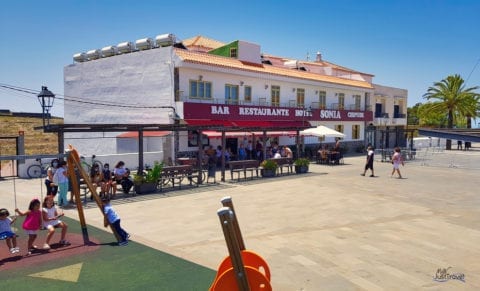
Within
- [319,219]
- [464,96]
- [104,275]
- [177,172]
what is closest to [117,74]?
[177,172]

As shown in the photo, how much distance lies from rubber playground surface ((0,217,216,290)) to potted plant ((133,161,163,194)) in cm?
613

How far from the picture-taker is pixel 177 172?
16.9 m

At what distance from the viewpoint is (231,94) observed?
1112 inches

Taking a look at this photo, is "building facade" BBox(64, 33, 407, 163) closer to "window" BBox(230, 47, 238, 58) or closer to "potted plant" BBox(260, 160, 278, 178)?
"window" BBox(230, 47, 238, 58)

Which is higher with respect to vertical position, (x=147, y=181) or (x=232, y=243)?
(x=232, y=243)

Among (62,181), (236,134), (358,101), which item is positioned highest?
(358,101)

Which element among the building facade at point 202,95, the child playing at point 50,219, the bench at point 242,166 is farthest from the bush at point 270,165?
the child playing at point 50,219

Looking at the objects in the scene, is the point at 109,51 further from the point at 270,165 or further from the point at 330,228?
the point at 330,228

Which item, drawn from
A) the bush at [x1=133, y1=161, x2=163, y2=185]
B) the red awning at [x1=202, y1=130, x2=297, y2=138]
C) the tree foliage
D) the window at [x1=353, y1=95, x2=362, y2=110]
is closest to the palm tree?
the tree foliage

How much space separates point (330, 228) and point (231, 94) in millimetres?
18830

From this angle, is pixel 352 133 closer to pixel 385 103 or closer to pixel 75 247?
pixel 385 103

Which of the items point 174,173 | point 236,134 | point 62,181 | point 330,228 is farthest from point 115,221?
point 236,134

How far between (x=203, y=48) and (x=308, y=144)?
1228cm

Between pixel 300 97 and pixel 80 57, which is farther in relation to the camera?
pixel 300 97
